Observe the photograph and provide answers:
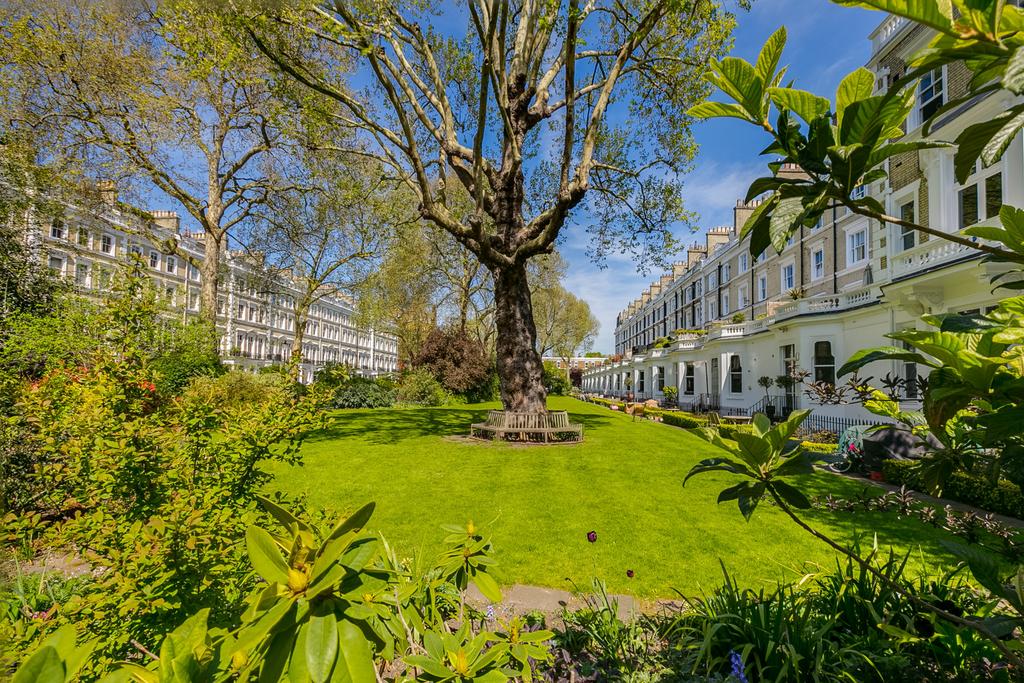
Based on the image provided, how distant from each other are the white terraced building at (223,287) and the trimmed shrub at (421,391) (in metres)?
4.62

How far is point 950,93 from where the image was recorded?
13281mm

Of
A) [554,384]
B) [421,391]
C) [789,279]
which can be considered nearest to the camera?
[421,391]

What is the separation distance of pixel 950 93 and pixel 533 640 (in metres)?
20.1

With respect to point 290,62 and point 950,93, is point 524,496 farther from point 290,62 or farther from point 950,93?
point 950,93

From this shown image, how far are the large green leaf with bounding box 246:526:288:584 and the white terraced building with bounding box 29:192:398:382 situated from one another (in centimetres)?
400

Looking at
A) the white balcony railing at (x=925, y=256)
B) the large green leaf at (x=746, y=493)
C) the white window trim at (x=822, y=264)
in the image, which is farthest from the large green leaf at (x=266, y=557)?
the white window trim at (x=822, y=264)

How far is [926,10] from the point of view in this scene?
85 centimetres

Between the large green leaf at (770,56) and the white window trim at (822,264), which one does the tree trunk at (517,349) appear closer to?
the large green leaf at (770,56)

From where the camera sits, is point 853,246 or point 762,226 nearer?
point 762,226

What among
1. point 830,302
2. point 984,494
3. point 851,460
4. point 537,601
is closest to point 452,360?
point 830,302

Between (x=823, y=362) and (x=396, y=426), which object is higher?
(x=823, y=362)

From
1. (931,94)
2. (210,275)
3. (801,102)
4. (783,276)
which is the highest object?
(931,94)

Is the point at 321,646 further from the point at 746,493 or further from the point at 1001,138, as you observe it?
the point at 1001,138

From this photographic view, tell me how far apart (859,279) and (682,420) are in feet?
35.7
